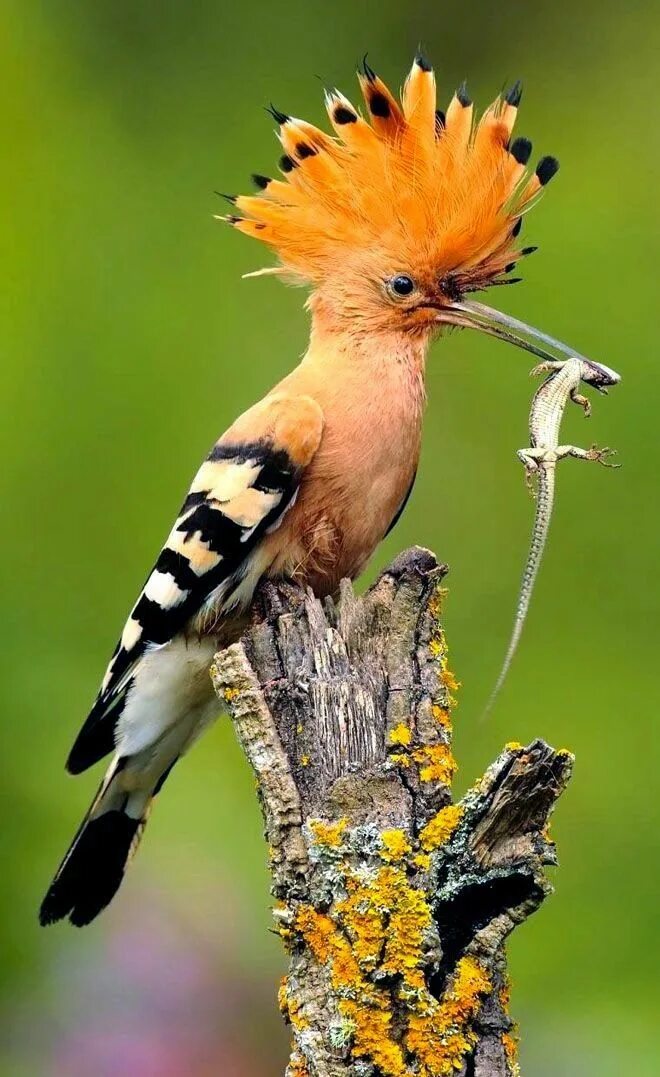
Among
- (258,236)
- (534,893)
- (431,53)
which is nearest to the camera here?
(534,893)

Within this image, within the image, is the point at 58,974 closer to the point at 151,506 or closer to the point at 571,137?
the point at 151,506

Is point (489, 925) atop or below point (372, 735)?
below

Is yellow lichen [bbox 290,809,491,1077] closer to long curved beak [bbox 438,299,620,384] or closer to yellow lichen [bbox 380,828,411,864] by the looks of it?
yellow lichen [bbox 380,828,411,864]

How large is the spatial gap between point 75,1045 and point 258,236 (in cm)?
151

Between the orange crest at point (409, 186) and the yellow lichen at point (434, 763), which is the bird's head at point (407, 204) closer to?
the orange crest at point (409, 186)

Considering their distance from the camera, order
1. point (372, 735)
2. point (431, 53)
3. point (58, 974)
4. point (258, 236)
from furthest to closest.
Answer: point (431, 53), point (58, 974), point (258, 236), point (372, 735)

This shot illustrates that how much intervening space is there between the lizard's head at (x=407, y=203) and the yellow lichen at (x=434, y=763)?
1.05 meters

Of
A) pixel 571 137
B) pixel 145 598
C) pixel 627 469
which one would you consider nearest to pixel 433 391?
pixel 627 469

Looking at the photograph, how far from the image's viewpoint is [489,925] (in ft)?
6.19

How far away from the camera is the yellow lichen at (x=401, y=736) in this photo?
79.1 inches

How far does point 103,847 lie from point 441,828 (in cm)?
114

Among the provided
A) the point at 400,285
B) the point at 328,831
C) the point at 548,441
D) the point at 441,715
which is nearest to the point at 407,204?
the point at 400,285

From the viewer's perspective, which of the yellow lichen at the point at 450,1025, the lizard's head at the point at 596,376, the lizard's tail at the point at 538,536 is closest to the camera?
the yellow lichen at the point at 450,1025

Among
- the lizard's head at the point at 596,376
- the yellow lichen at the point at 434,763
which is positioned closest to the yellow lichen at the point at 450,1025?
the yellow lichen at the point at 434,763
